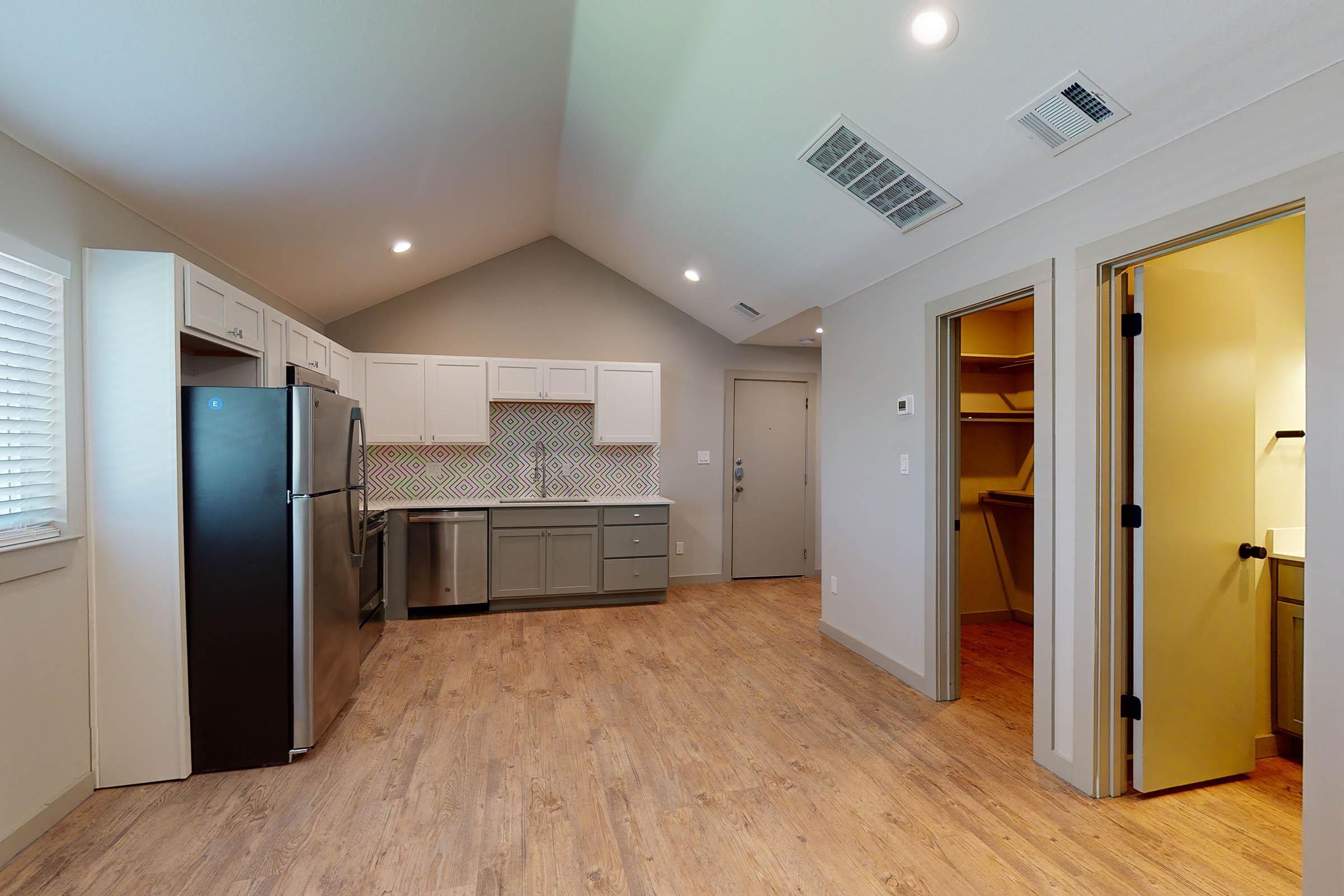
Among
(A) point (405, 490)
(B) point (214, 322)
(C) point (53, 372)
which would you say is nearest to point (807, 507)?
(A) point (405, 490)

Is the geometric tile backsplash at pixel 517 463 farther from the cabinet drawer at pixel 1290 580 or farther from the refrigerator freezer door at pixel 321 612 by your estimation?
the cabinet drawer at pixel 1290 580

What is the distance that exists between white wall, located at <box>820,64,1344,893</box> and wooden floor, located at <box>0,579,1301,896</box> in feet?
1.14

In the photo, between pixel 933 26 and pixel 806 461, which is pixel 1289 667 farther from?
pixel 806 461

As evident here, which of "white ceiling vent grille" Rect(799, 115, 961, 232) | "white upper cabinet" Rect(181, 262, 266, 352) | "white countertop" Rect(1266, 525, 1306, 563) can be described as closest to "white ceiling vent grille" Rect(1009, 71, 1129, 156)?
"white ceiling vent grille" Rect(799, 115, 961, 232)

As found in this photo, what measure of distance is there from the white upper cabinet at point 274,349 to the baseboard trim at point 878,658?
372cm

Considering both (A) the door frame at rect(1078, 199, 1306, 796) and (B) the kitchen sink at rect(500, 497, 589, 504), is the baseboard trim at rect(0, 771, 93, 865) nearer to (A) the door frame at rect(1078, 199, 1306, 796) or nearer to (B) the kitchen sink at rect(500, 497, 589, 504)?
(B) the kitchen sink at rect(500, 497, 589, 504)

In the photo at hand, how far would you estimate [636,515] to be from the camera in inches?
212

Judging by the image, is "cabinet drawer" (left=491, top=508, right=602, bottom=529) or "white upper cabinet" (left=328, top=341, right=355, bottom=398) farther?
"cabinet drawer" (left=491, top=508, right=602, bottom=529)

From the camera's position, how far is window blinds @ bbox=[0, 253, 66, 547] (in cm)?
210

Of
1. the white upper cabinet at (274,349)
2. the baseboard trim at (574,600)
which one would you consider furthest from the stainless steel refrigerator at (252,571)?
the baseboard trim at (574,600)

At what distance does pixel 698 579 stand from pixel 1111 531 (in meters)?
4.16

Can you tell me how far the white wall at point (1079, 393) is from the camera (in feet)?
5.63

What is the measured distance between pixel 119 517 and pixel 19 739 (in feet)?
2.57

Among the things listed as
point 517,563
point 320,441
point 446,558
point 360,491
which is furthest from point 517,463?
point 320,441
